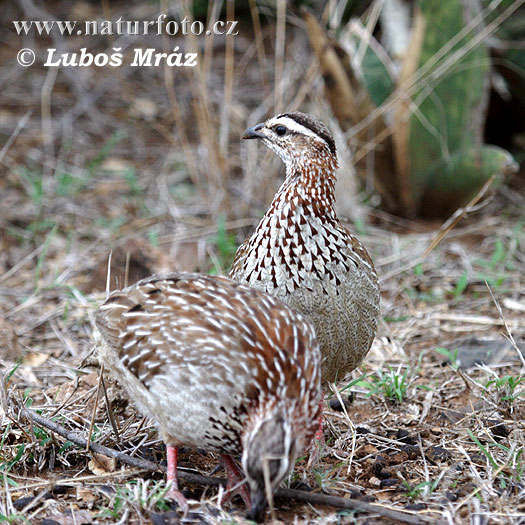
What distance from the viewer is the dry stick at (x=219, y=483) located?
3.23 m

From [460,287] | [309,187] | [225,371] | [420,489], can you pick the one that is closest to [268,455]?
[225,371]

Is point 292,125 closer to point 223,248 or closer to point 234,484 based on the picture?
point 234,484

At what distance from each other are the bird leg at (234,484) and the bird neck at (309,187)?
1164 millimetres

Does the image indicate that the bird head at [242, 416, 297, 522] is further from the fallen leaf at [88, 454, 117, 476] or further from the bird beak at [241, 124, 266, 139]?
the bird beak at [241, 124, 266, 139]

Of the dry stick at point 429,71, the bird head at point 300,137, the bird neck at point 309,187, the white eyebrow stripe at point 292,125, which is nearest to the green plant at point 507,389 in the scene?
the bird neck at point 309,187

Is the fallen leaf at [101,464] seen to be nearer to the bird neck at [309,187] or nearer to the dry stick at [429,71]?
the bird neck at [309,187]

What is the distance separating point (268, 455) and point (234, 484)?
603 mm

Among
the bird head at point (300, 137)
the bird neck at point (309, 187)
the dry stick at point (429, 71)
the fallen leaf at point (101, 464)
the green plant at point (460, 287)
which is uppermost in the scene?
the dry stick at point (429, 71)

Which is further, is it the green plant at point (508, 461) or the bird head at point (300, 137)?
the bird head at point (300, 137)

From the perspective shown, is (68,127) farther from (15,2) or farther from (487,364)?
(487,364)

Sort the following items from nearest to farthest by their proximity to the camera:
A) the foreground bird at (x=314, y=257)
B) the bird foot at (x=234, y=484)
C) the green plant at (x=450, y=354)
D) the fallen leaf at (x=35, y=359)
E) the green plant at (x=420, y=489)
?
the bird foot at (x=234, y=484) < the green plant at (x=420, y=489) < the foreground bird at (x=314, y=257) < the green plant at (x=450, y=354) < the fallen leaf at (x=35, y=359)

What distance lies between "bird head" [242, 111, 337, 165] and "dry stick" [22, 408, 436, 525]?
5.06 feet

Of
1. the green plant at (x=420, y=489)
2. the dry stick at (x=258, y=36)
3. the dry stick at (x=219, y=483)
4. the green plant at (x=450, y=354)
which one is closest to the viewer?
the dry stick at (x=219, y=483)

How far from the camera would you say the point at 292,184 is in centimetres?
396
